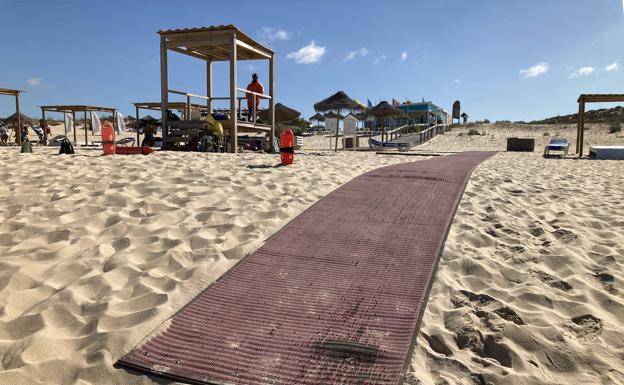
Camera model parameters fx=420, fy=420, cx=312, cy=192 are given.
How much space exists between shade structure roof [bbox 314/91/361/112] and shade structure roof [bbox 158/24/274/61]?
6.30 meters

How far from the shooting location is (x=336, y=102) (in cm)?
1786

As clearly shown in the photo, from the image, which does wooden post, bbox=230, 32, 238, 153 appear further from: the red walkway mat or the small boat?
the red walkway mat

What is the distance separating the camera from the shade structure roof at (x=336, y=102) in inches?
690

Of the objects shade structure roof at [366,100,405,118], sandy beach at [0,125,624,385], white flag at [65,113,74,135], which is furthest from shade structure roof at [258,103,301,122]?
sandy beach at [0,125,624,385]

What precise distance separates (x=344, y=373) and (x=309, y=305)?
0.59 m

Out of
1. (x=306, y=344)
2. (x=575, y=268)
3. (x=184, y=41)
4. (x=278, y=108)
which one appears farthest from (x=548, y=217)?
(x=278, y=108)

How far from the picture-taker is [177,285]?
255 centimetres

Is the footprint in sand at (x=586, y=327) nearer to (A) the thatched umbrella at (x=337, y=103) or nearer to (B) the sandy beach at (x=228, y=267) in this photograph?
(B) the sandy beach at (x=228, y=267)

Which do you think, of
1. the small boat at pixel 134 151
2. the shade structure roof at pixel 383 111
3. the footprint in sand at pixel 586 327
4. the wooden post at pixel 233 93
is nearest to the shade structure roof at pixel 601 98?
the shade structure roof at pixel 383 111

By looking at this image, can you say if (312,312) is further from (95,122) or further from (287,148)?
(95,122)

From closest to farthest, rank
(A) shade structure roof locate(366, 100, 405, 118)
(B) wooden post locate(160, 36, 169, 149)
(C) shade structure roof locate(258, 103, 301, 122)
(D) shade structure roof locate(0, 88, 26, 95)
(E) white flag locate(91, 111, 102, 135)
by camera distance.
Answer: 1. (B) wooden post locate(160, 36, 169, 149)
2. (D) shade structure roof locate(0, 88, 26, 95)
3. (A) shade structure roof locate(366, 100, 405, 118)
4. (E) white flag locate(91, 111, 102, 135)
5. (C) shade structure roof locate(258, 103, 301, 122)

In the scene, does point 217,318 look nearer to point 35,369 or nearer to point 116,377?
point 116,377

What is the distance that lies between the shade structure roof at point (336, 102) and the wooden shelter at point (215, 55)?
5949 mm

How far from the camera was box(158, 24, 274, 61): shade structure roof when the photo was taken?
10.1m
